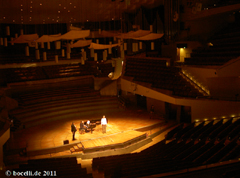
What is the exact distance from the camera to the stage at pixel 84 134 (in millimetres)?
11203

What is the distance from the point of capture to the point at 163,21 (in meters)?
18.5

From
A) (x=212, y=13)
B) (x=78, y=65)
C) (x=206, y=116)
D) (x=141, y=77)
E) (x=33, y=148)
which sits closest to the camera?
(x=33, y=148)

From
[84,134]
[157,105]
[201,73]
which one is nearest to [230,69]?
[201,73]

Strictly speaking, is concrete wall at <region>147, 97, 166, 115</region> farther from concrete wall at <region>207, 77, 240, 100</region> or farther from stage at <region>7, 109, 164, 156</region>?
concrete wall at <region>207, 77, 240, 100</region>

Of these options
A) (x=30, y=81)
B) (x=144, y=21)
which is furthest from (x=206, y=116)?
(x=30, y=81)

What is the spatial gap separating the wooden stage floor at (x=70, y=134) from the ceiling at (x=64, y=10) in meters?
6.12

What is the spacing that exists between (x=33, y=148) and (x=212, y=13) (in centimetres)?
1205

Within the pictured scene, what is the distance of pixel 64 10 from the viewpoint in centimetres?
1719

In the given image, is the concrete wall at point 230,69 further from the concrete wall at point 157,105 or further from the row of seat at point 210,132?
the concrete wall at point 157,105

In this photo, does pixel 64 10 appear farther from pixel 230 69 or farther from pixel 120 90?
pixel 230 69

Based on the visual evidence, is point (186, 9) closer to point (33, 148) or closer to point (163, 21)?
point (163, 21)

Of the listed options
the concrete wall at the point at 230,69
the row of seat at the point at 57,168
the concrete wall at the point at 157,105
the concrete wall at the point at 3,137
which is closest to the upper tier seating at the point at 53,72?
the concrete wall at the point at 157,105

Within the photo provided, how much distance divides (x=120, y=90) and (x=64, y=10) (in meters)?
6.36

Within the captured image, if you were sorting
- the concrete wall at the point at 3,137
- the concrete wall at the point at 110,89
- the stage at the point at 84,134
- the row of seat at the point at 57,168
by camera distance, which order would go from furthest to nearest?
the concrete wall at the point at 110,89 < the stage at the point at 84,134 < the concrete wall at the point at 3,137 < the row of seat at the point at 57,168
